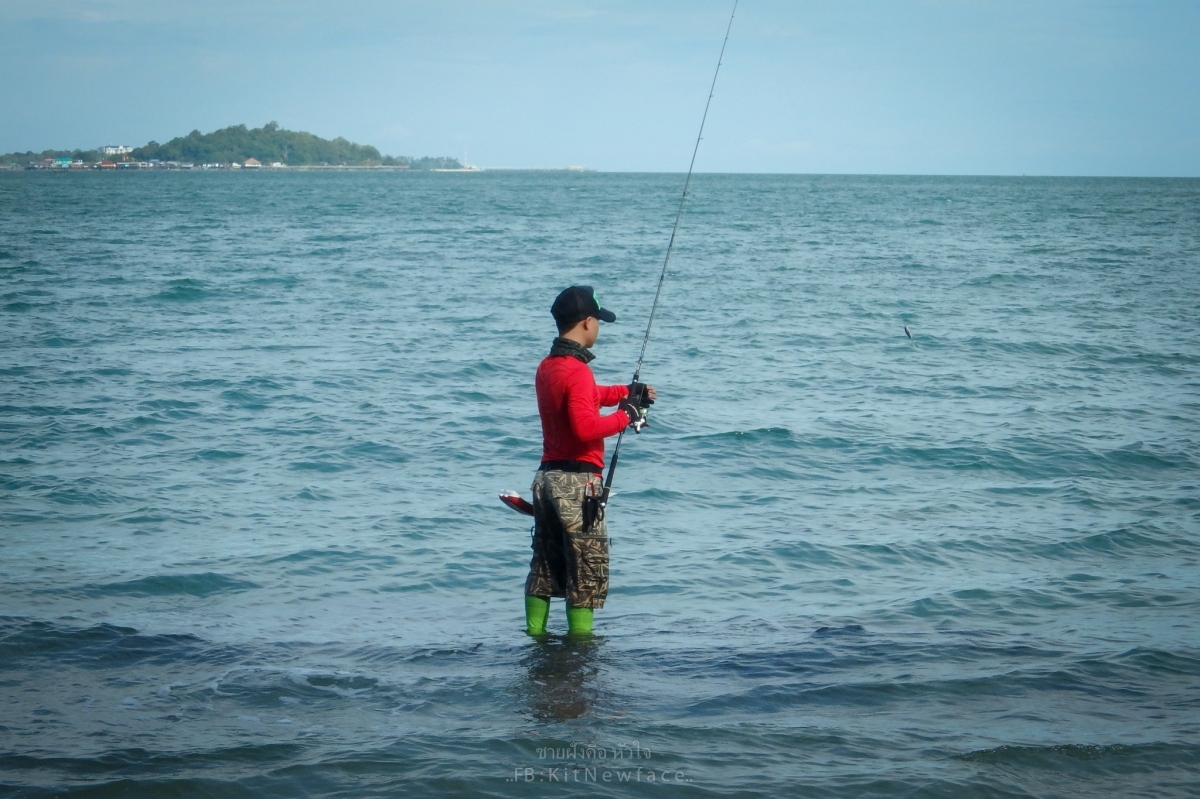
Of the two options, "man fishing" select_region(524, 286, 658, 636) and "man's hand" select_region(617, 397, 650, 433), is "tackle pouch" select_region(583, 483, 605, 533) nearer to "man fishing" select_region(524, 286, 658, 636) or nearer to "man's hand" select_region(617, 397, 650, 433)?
"man fishing" select_region(524, 286, 658, 636)

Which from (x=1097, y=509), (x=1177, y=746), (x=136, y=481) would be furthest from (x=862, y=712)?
(x=136, y=481)

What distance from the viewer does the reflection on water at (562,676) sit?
4953 millimetres

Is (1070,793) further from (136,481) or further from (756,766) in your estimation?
(136,481)

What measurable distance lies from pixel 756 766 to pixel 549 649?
1.73 meters

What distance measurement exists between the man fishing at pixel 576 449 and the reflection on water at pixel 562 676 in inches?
7.4

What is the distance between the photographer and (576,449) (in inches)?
220

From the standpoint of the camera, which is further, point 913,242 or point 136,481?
point 913,242

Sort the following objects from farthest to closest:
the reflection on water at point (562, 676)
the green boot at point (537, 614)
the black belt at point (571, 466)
Answer: the green boot at point (537, 614)
the black belt at point (571, 466)
the reflection on water at point (562, 676)

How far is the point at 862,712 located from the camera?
5.02m

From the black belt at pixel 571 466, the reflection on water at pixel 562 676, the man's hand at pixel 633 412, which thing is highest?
the man's hand at pixel 633 412

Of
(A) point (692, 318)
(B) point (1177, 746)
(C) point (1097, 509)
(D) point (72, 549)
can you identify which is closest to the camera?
(B) point (1177, 746)

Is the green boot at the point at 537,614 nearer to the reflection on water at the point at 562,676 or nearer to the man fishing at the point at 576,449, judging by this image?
the reflection on water at the point at 562,676

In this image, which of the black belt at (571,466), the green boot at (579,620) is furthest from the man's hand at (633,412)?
the green boot at (579,620)

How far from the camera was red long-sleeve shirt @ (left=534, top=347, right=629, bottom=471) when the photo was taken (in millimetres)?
5371
